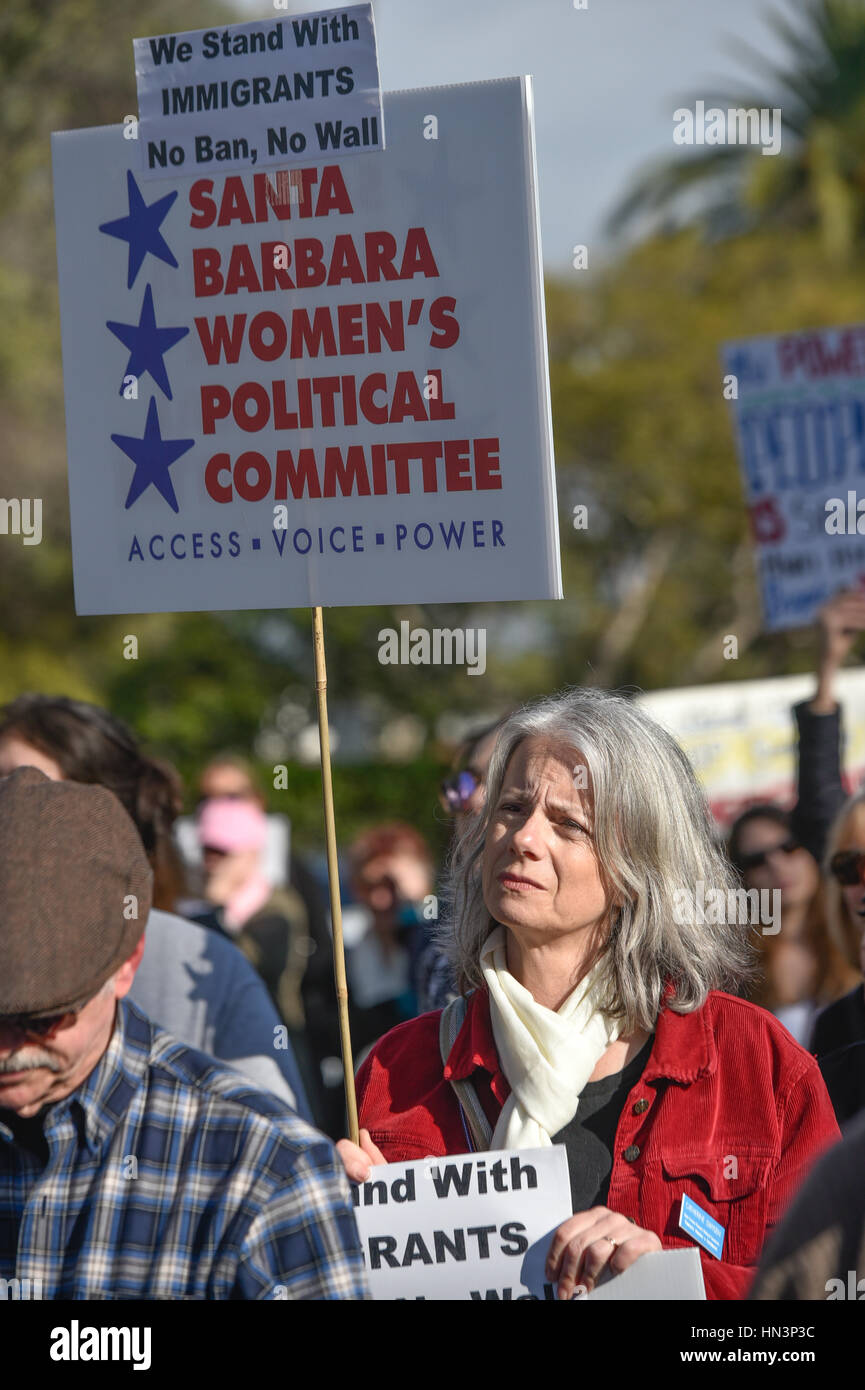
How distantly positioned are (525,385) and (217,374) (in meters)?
0.58

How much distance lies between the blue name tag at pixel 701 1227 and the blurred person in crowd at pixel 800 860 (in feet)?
6.30

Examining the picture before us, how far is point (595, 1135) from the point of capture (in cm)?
248

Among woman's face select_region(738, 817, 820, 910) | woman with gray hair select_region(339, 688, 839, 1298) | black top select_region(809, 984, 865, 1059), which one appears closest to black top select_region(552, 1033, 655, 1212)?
woman with gray hair select_region(339, 688, 839, 1298)

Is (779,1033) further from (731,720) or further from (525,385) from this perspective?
(731,720)

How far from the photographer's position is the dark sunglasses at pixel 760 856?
14.6ft

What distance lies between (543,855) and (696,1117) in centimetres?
48

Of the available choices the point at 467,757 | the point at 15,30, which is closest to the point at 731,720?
the point at 467,757

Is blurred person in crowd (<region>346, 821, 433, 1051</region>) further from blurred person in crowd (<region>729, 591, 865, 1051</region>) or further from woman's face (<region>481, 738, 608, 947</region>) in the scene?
woman's face (<region>481, 738, 608, 947</region>)

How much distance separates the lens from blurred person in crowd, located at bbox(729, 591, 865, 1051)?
14.1 ft

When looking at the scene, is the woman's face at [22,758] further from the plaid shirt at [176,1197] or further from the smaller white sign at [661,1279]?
the smaller white sign at [661,1279]

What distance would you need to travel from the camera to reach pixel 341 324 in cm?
275

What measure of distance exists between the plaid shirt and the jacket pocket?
687mm
